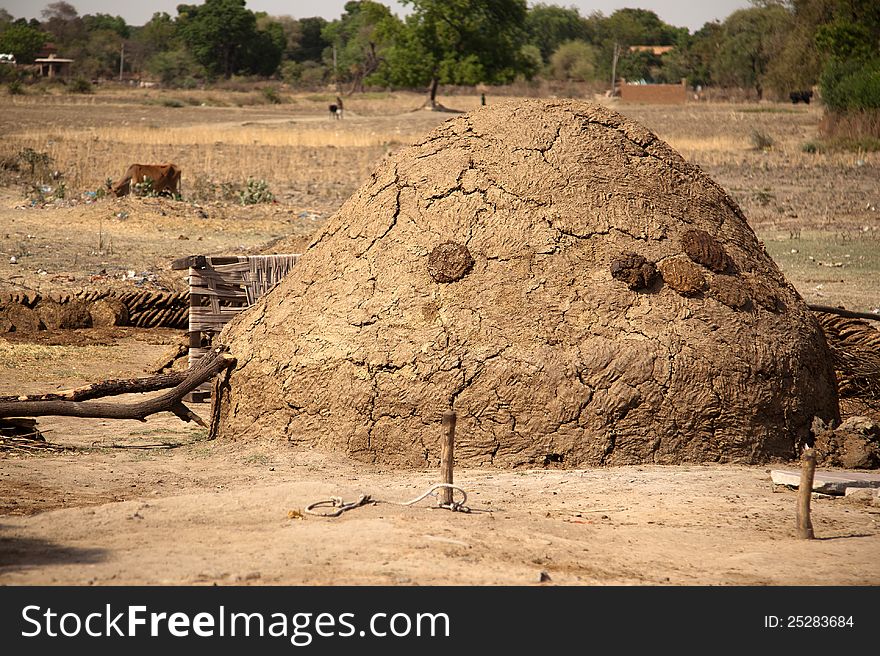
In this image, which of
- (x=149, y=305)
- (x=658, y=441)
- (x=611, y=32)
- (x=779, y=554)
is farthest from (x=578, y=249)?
(x=611, y=32)

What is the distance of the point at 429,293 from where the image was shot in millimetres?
6617

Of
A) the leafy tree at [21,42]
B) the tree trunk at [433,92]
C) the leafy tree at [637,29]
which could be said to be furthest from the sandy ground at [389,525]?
the leafy tree at [637,29]

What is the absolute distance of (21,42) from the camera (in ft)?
238

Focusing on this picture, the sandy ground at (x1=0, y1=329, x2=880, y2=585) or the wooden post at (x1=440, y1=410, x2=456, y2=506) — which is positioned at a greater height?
the wooden post at (x1=440, y1=410, x2=456, y2=506)

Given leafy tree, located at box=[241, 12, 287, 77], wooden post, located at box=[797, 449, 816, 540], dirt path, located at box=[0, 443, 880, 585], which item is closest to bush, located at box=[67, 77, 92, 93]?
leafy tree, located at box=[241, 12, 287, 77]

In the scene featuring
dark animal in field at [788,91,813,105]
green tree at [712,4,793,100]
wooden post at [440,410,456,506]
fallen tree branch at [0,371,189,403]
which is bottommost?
fallen tree branch at [0,371,189,403]

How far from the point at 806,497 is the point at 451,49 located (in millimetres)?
49895

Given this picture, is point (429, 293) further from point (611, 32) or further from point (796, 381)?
point (611, 32)

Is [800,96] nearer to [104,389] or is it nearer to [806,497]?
[104,389]

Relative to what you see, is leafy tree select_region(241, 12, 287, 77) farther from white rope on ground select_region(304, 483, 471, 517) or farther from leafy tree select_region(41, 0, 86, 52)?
white rope on ground select_region(304, 483, 471, 517)

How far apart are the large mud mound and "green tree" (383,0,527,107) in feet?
147

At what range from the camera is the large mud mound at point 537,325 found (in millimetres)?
6328

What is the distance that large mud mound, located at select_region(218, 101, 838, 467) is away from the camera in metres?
6.33

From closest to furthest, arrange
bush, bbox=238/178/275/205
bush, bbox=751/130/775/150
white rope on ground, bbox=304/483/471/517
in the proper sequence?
white rope on ground, bbox=304/483/471/517 → bush, bbox=238/178/275/205 → bush, bbox=751/130/775/150
